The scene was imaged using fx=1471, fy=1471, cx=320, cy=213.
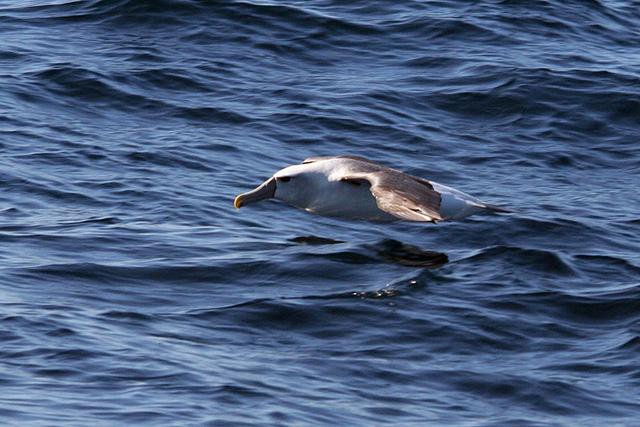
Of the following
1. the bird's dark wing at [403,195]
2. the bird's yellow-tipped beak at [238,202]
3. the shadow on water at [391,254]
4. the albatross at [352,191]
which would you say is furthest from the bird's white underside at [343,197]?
the bird's yellow-tipped beak at [238,202]

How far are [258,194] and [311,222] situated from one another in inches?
33.1

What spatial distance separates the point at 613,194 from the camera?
1577 cm

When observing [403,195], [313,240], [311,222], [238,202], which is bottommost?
[311,222]

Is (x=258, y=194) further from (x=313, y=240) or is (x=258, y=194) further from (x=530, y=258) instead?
(x=530, y=258)

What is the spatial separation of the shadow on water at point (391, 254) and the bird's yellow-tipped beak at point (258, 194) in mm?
587

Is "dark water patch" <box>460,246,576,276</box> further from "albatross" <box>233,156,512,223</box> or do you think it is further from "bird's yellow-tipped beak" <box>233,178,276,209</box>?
"bird's yellow-tipped beak" <box>233,178,276,209</box>

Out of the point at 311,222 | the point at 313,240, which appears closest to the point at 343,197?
the point at 313,240

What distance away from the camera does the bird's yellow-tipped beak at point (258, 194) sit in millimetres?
14133

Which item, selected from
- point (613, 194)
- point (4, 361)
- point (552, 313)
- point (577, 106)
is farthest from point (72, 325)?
point (577, 106)

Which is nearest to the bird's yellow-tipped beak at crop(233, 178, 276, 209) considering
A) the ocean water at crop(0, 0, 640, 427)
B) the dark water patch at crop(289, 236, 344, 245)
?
the ocean water at crop(0, 0, 640, 427)

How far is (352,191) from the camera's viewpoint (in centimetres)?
1413

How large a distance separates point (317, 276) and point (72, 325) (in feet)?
8.83

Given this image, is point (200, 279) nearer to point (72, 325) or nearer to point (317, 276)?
point (317, 276)

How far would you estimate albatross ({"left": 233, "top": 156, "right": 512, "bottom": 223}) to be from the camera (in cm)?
1338
